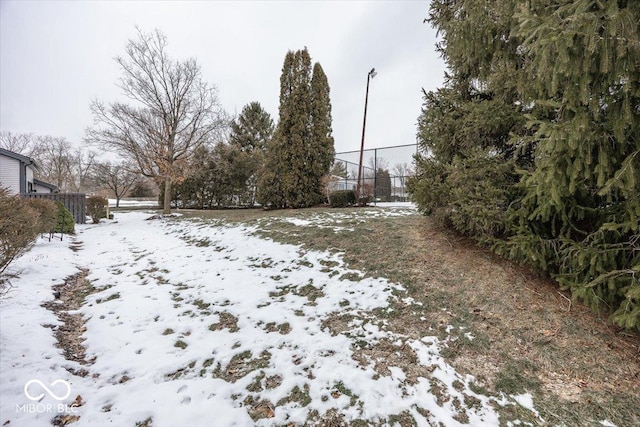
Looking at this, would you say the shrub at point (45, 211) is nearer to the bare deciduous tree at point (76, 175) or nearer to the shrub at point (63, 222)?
the shrub at point (63, 222)

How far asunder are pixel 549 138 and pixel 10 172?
2041cm

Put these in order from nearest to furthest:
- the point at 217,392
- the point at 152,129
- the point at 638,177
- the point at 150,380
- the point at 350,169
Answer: the point at 638,177
the point at 217,392
the point at 150,380
the point at 152,129
the point at 350,169

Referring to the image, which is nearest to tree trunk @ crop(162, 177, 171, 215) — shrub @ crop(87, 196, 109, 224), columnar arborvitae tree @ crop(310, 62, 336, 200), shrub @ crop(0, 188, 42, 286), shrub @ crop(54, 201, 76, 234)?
shrub @ crop(87, 196, 109, 224)

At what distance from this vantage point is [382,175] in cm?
1363

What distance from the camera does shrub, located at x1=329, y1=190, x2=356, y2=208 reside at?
11758 mm

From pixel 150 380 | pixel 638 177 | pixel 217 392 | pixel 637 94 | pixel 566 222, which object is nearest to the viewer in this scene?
pixel 637 94

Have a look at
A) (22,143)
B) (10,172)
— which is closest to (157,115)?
(10,172)

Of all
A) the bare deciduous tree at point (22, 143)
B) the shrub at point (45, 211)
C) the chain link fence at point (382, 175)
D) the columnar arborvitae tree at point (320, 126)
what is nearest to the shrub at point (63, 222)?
the shrub at point (45, 211)

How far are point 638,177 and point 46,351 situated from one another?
522 cm

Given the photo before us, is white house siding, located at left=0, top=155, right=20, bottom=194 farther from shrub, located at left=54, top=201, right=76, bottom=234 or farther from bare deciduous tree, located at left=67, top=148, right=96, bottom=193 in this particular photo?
bare deciduous tree, located at left=67, top=148, right=96, bottom=193

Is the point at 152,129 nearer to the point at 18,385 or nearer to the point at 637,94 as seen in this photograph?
the point at 18,385

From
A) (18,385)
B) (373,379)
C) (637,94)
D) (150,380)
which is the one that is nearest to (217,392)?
(150,380)

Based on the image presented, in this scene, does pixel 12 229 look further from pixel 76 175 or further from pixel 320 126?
pixel 76 175

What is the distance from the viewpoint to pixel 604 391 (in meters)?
2.04
